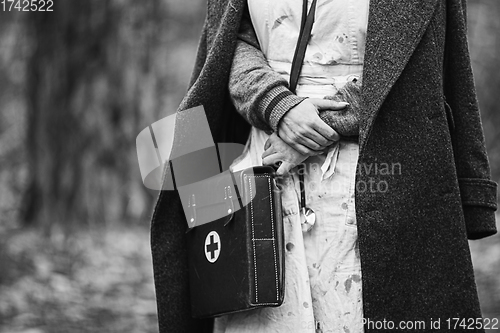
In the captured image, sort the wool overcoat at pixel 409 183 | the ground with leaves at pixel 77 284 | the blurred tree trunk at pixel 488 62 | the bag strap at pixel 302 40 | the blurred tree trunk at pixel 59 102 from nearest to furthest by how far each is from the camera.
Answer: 1. the wool overcoat at pixel 409 183
2. the bag strap at pixel 302 40
3. the ground with leaves at pixel 77 284
4. the blurred tree trunk at pixel 59 102
5. the blurred tree trunk at pixel 488 62

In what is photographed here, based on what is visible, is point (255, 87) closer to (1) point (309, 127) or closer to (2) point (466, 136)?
(1) point (309, 127)

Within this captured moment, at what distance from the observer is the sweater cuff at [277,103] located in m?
1.91

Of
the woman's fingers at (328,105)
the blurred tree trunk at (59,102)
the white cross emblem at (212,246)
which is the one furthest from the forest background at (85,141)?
the woman's fingers at (328,105)

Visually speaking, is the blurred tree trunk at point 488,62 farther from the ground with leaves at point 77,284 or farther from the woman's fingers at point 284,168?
the woman's fingers at point 284,168

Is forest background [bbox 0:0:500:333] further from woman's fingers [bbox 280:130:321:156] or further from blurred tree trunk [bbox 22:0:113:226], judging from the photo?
woman's fingers [bbox 280:130:321:156]

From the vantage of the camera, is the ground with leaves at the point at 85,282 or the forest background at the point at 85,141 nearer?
the ground with leaves at the point at 85,282

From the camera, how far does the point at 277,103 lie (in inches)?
75.6

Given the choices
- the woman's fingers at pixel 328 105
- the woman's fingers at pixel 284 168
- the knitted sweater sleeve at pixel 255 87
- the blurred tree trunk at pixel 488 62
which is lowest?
the woman's fingers at pixel 284 168

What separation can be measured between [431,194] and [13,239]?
535 centimetres

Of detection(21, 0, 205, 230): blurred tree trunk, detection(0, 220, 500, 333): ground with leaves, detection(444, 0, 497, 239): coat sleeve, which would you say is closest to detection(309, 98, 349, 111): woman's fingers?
detection(444, 0, 497, 239): coat sleeve

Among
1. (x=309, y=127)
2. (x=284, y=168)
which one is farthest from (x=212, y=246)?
(x=309, y=127)

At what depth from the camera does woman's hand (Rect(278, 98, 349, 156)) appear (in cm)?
187

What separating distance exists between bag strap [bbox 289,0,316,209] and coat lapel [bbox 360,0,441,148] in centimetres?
17

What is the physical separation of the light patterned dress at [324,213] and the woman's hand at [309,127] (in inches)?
2.2
